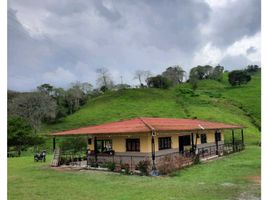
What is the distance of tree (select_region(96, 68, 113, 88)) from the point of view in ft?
223

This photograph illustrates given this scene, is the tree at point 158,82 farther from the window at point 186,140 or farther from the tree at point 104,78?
the window at point 186,140

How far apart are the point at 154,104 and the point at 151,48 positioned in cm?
3384

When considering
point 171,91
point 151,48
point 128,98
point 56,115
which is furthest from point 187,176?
point 171,91

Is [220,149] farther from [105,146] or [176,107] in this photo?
[176,107]

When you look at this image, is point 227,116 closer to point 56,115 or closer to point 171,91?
point 171,91

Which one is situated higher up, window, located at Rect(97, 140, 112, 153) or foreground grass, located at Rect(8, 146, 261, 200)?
window, located at Rect(97, 140, 112, 153)

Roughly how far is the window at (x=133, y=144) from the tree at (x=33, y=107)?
1099 inches

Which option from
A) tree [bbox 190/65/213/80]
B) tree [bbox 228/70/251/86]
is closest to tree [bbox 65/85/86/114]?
tree [bbox 190/65/213/80]

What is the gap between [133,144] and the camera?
15.8m

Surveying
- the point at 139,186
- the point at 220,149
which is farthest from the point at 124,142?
the point at 220,149

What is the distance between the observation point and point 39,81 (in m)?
57.5

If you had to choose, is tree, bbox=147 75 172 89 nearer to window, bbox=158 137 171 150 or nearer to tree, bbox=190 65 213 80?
tree, bbox=190 65 213 80

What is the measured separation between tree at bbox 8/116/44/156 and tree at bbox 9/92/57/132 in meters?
10.1

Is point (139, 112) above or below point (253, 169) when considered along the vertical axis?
above
